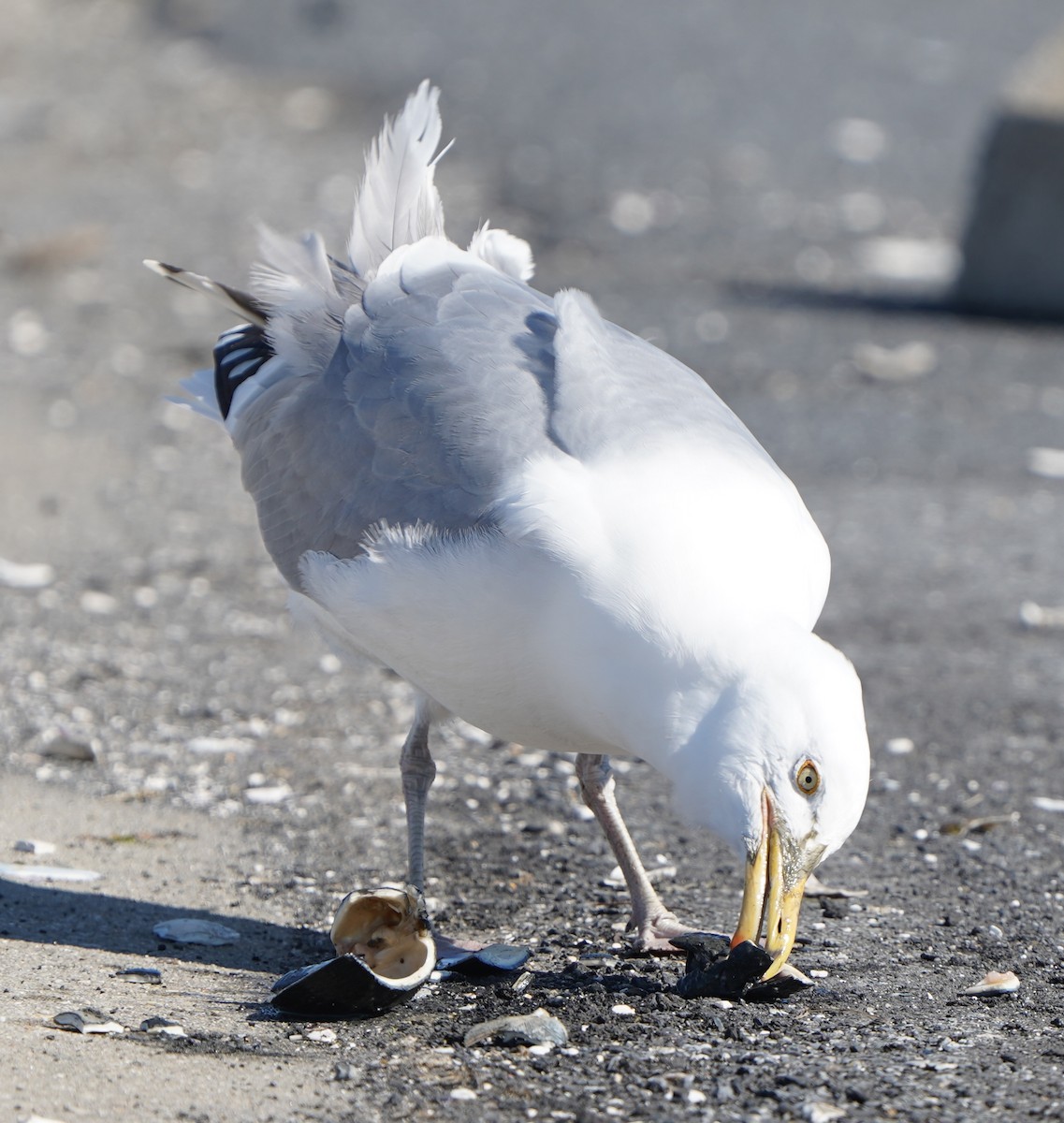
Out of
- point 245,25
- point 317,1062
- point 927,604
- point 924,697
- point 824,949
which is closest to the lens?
point 317,1062

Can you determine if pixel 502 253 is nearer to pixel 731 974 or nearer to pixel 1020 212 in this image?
pixel 731 974

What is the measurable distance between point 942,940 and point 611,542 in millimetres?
1352

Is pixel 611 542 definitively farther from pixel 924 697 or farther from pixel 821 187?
pixel 821 187

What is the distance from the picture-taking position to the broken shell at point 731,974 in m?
3.38

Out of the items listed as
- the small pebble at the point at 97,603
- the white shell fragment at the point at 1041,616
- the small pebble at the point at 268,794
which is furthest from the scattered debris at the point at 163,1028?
the white shell fragment at the point at 1041,616

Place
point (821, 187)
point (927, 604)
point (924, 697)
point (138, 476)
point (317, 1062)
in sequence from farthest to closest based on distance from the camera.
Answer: point (821, 187)
point (138, 476)
point (927, 604)
point (924, 697)
point (317, 1062)

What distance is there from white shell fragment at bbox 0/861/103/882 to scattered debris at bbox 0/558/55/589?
7.22ft

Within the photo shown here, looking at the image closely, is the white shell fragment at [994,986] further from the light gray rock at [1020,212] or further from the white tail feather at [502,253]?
the light gray rock at [1020,212]

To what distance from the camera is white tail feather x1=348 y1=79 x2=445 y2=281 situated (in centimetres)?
464

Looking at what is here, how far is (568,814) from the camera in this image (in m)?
4.91

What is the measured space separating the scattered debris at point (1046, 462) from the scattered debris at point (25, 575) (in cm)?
444

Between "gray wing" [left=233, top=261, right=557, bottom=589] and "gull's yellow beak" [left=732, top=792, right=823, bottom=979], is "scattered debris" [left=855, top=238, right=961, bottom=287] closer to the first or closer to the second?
"gray wing" [left=233, top=261, right=557, bottom=589]

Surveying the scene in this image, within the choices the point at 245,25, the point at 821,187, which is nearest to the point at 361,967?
the point at 821,187

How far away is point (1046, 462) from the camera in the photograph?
26.7ft
